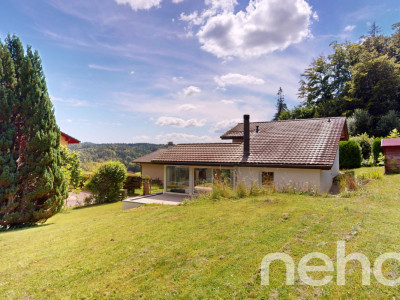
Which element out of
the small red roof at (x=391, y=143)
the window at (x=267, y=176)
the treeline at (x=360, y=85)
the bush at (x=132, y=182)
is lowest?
the bush at (x=132, y=182)

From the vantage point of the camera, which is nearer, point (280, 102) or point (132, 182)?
point (132, 182)

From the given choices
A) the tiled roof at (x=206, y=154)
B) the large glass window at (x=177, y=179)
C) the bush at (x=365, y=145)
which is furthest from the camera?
the bush at (x=365, y=145)

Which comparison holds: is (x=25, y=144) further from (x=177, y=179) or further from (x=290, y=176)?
(x=290, y=176)

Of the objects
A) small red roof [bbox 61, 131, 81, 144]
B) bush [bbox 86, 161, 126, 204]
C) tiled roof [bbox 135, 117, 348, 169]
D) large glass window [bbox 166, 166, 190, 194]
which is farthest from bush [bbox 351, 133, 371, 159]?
small red roof [bbox 61, 131, 81, 144]

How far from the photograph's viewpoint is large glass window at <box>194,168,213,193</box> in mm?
16109

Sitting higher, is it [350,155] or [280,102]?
[280,102]

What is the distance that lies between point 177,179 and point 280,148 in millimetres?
7905

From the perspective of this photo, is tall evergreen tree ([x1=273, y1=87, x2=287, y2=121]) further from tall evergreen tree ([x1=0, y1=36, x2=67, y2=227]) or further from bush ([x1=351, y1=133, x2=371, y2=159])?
tall evergreen tree ([x1=0, y1=36, x2=67, y2=227])

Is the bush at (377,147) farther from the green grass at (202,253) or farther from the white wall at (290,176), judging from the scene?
the green grass at (202,253)

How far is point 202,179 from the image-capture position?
648 inches

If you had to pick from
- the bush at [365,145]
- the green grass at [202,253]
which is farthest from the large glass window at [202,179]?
the bush at [365,145]

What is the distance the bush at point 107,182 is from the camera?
64.9 feet

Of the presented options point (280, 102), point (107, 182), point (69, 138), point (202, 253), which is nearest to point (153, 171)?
point (69, 138)

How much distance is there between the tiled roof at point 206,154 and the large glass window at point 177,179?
2.64 feet
